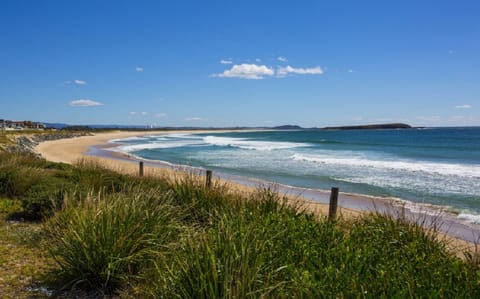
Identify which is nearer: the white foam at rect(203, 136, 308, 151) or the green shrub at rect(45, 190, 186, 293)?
the green shrub at rect(45, 190, 186, 293)

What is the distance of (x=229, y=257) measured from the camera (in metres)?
3.67

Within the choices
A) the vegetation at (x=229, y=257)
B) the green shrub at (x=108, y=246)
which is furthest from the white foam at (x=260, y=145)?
the green shrub at (x=108, y=246)

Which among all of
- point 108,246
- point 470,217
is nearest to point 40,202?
point 108,246

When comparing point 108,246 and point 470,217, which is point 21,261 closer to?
A: point 108,246

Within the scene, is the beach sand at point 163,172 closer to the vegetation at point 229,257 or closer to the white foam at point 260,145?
the vegetation at point 229,257

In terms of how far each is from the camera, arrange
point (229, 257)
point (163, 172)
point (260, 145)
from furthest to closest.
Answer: point (260, 145) → point (163, 172) → point (229, 257)

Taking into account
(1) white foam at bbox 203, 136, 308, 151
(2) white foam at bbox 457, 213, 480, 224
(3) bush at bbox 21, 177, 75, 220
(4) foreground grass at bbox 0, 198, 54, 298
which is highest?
(3) bush at bbox 21, 177, 75, 220

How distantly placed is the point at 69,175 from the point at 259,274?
8.77m

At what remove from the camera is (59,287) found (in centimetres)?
468

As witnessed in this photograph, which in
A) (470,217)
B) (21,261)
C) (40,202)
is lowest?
(470,217)

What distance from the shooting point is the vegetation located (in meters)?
3.40

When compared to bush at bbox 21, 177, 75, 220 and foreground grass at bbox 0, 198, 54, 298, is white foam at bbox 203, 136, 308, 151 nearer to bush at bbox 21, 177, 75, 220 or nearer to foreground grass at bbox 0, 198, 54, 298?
bush at bbox 21, 177, 75, 220

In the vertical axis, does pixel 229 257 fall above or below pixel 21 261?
above

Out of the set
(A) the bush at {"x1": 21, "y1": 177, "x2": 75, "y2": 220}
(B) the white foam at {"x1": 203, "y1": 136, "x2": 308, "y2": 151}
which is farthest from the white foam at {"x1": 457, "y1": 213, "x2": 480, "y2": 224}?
A: (B) the white foam at {"x1": 203, "y1": 136, "x2": 308, "y2": 151}
